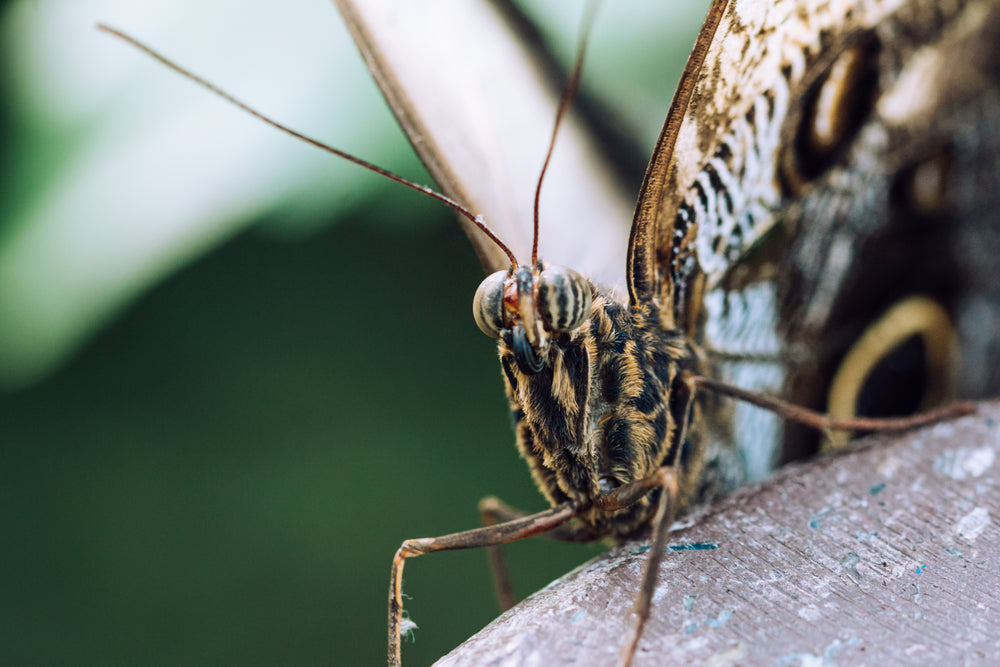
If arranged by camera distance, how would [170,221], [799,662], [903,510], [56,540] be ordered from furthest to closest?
[56,540] < [170,221] < [903,510] < [799,662]

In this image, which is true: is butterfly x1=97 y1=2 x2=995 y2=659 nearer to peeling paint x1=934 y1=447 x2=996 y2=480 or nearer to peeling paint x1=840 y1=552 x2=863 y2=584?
peeling paint x1=840 y1=552 x2=863 y2=584

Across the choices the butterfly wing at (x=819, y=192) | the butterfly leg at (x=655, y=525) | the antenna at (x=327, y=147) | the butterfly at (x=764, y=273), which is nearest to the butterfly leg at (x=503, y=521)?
the butterfly at (x=764, y=273)

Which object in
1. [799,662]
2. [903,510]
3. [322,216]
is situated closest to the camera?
[799,662]

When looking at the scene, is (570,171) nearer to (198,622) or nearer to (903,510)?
(903,510)

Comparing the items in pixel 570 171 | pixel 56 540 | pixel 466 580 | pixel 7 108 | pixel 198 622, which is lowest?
pixel 466 580

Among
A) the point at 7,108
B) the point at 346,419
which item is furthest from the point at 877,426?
the point at 7,108

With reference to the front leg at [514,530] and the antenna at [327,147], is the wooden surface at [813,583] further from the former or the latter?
the antenna at [327,147]

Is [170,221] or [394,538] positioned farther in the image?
[394,538]

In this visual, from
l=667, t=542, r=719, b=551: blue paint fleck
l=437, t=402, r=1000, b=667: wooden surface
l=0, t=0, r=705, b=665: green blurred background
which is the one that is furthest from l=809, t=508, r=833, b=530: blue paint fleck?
l=0, t=0, r=705, b=665: green blurred background
